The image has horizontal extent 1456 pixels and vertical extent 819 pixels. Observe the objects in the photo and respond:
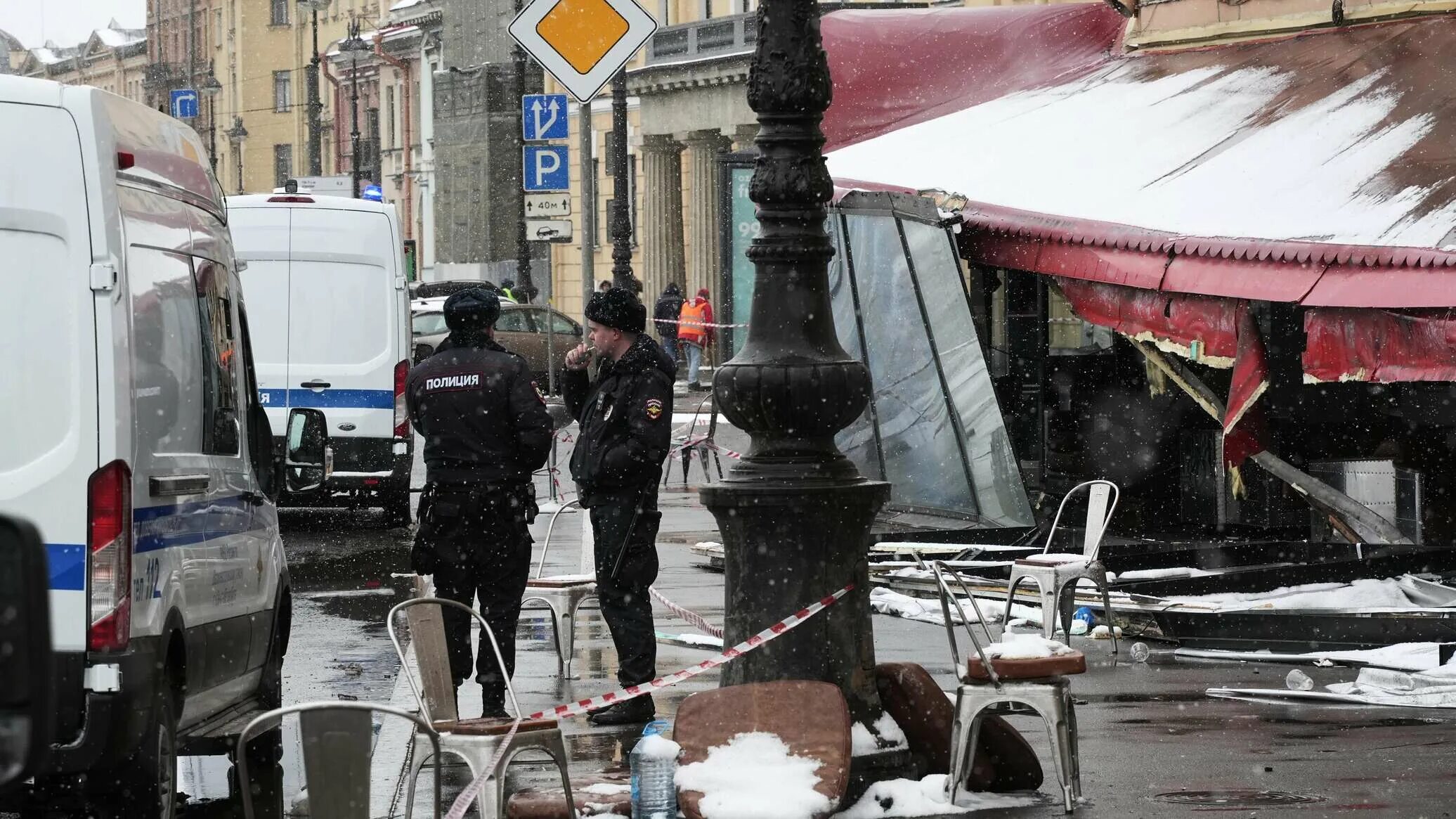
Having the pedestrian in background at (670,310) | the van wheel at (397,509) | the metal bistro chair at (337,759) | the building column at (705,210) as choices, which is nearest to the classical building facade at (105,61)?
the building column at (705,210)

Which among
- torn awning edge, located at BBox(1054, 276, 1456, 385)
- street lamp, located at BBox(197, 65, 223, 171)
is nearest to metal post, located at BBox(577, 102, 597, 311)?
torn awning edge, located at BBox(1054, 276, 1456, 385)

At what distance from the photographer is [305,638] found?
12.0 m

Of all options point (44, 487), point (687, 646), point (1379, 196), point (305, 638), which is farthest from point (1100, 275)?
point (44, 487)

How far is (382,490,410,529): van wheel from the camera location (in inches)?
741

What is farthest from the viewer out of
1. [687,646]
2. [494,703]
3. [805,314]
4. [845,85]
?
[845,85]

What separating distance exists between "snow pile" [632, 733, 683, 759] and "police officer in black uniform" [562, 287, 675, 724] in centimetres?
230

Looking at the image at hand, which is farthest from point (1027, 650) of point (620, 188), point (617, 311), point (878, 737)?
point (620, 188)

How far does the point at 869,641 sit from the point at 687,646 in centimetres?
429

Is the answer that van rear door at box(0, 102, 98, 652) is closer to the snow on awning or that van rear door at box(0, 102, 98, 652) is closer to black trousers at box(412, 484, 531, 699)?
black trousers at box(412, 484, 531, 699)

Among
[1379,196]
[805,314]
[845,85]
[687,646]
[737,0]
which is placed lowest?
[687,646]

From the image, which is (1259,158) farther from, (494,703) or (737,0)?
(737,0)

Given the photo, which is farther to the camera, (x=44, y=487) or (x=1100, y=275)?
(x=1100, y=275)

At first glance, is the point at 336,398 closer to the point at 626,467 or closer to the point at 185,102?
the point at 626,467

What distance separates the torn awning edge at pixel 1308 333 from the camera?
1237 centimetres
